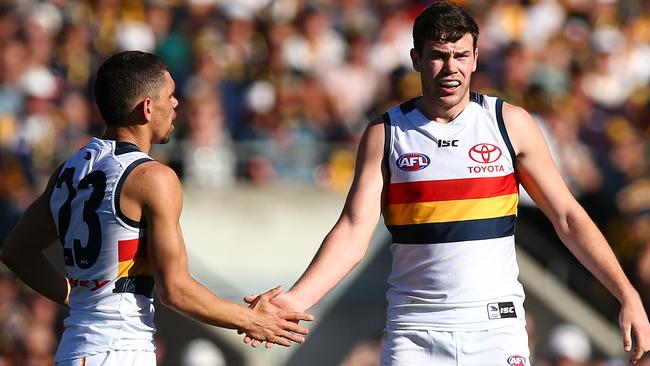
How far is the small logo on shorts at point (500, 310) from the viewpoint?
665 centimetres

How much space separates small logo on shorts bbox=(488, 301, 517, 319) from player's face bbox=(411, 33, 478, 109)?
1098mm

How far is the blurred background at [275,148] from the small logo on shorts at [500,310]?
575cm

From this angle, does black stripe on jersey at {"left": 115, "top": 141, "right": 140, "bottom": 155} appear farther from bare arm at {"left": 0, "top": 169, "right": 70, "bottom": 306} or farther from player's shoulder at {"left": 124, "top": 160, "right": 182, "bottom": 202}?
bare arm at {"left": 0, "top": 169, "right": 70, "bottom": 306}

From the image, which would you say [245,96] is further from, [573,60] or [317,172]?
[573,60]

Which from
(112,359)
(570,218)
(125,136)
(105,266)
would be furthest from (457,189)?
(112,359)

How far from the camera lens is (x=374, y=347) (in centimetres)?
1309

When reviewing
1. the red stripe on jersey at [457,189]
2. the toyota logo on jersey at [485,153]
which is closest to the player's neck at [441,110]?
the toyota logo on jersey at [485,153]

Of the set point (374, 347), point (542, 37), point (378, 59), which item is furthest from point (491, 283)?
point (542, 37)

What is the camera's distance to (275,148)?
13.2 metres

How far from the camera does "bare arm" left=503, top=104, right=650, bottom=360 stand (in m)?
6.73

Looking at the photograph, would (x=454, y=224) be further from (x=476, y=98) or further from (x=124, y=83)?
(x=124, y=83)

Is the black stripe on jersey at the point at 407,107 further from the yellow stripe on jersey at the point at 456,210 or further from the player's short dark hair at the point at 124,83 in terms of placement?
the player's short dark hair at the point at 124,83

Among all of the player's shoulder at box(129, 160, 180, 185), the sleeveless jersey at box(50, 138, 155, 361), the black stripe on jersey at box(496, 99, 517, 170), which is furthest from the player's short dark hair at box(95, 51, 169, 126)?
the black stripe on jersey at box(496, 99, 517, 170)

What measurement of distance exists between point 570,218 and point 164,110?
2.27m
